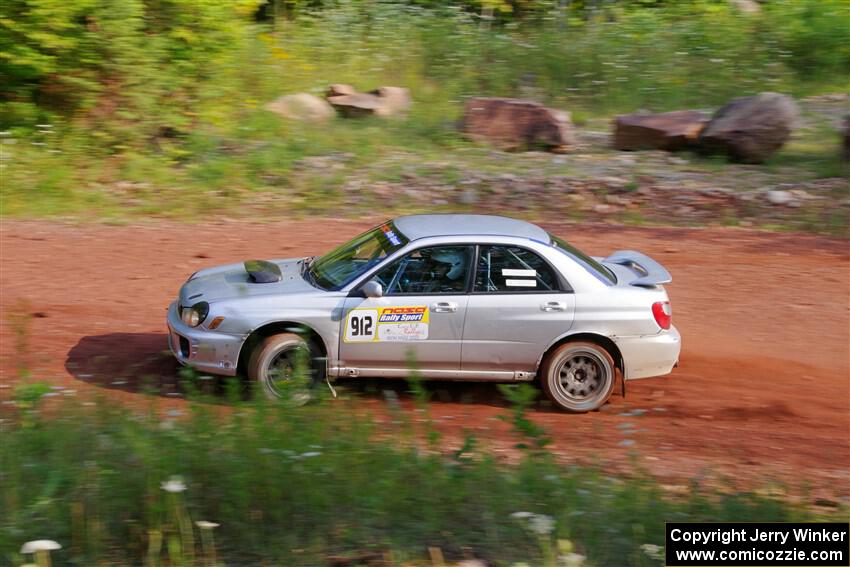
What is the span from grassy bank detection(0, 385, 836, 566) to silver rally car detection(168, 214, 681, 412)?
2.18 metres

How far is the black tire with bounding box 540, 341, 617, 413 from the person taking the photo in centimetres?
769

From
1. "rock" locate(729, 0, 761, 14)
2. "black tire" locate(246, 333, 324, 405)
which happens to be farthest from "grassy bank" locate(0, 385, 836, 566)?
"rock" locate(729, 0, 761, 14)

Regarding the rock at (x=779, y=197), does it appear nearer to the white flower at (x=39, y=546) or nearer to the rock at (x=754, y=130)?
the rock at (x=754, y=130)

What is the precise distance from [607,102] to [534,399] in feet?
38.3

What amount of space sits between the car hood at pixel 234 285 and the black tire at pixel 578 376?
6.55 ft

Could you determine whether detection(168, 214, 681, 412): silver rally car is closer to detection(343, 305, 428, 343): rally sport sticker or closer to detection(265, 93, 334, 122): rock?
detection(343, 305, 428, 343): rally sport sticker

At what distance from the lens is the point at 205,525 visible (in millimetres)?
4156

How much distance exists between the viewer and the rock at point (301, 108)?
54.8 feet

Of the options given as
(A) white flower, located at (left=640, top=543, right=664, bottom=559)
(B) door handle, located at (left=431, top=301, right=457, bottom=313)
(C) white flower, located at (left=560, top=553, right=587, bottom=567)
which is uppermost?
(B) door handle, located at (left=431, top=301, right=457, bottom=313)

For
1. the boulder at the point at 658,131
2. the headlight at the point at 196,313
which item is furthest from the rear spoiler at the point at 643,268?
the boulder at the point at 658,131

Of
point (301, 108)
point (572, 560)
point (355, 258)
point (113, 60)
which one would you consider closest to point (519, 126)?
point (301, 108)

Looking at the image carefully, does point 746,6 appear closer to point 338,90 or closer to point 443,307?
point 338,90

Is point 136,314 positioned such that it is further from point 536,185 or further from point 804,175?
point 804,175

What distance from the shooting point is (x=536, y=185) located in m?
14.0
